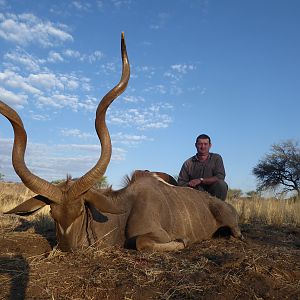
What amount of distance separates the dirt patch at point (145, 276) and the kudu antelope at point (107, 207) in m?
0.48

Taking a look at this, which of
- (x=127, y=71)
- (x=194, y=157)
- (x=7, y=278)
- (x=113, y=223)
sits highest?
(x=127, y=71)

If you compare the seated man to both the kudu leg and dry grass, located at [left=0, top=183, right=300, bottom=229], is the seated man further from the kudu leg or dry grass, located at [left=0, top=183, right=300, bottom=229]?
the kudu leg

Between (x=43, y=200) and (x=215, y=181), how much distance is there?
3.35m

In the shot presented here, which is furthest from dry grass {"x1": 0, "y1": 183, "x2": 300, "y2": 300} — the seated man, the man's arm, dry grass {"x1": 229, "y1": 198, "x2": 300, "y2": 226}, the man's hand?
dry grass {"x1": 229, "y1": 198, "x2": 300, "y2": 226}

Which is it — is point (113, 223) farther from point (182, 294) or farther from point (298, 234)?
point (298, 234)

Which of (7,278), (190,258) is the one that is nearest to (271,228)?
(190,258)

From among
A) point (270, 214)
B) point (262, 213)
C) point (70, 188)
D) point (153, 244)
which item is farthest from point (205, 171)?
point (70, 188)

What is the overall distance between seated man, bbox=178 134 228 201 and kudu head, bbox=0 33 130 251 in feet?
8.92

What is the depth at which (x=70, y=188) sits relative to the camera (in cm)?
441

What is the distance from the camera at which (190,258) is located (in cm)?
383

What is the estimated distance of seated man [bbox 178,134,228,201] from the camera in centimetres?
708

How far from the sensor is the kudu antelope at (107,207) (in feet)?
14.4

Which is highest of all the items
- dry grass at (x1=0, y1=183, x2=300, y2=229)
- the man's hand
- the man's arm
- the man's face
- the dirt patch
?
the man's face

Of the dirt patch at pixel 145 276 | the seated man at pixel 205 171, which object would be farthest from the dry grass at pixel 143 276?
the seated man at pixel 205 171
